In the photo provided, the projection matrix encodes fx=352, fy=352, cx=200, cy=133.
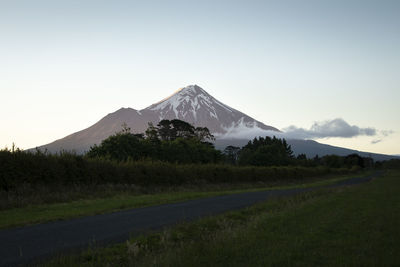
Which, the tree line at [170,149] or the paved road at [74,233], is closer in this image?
the paved road at [74,233]

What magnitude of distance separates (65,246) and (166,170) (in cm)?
2468

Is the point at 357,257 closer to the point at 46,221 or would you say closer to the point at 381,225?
the point at 381,225

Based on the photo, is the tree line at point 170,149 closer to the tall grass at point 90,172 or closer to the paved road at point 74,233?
the tall grass at point 90,172

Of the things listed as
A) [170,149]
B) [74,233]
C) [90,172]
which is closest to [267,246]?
[74,233]

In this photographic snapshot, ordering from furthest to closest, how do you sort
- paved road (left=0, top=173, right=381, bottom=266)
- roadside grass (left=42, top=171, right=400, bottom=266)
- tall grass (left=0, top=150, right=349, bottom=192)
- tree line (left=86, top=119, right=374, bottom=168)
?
tree line (left=86, top=119, right=374, bottom=168) < tall grass (left=0, top=150, right=349, bottom=192) < paved road (left=0, top=173, right=381, bottom=266) < roadside grass (left=42, top=171, right=400, bottom=266)

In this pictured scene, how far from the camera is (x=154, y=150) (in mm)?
60625

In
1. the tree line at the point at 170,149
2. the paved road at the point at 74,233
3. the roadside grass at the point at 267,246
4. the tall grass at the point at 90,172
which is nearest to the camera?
the roadside grass at the point at 267,246

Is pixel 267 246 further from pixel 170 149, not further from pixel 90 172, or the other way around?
pixel 170 149

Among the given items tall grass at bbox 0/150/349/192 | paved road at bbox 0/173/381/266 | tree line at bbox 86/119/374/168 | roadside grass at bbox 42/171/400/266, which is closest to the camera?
roadside grass at bbox 42/171/400/266

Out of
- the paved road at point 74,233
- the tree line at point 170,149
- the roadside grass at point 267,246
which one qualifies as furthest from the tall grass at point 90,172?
the roadside grass at point 267,246

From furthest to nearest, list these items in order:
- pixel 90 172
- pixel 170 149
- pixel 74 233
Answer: pixel 170 149 → pixel 90 172 → pixel 74 233

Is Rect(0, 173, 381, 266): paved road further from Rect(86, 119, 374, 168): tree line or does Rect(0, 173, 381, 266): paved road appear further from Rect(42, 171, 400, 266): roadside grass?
Rect(86, 119, 374, 168): tree line

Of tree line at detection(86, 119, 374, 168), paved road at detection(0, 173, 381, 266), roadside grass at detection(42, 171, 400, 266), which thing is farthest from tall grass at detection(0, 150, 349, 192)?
roadside grass at detection(42, 171, 400, 266)

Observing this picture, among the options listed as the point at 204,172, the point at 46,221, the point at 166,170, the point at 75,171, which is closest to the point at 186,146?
the point at 204,172
